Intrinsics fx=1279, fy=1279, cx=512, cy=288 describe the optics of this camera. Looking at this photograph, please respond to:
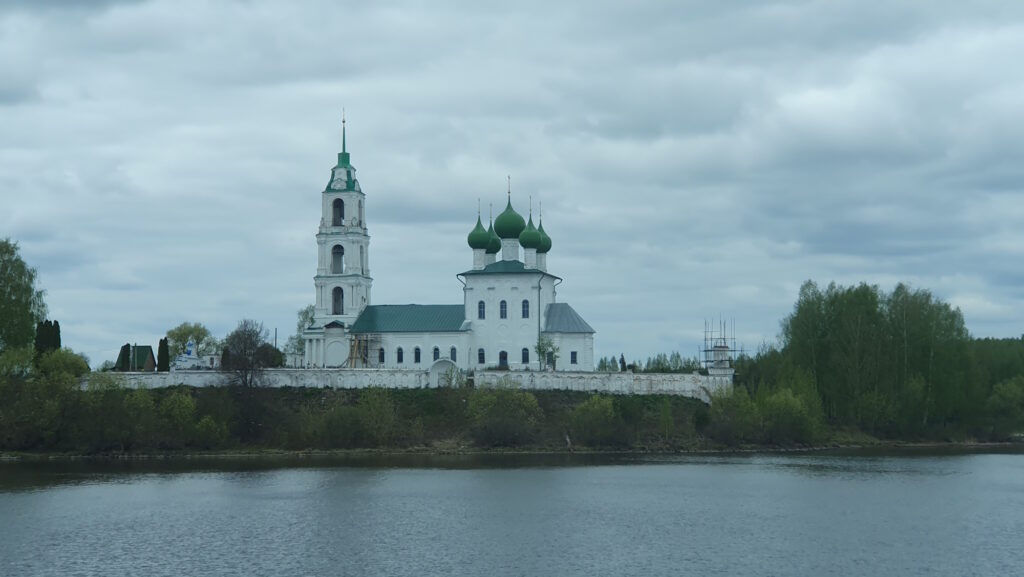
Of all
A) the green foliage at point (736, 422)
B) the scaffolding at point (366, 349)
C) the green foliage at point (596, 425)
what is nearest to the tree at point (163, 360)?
the scaffolding at point (366, 349)

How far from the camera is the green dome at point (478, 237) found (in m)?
80.5

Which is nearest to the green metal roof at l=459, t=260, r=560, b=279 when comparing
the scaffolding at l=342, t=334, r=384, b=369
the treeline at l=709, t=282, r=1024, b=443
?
the scaffolding at l=342, t=334, r=384, b=369

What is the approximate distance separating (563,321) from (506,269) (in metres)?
4.79

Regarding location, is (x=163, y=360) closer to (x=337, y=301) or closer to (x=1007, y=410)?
(x=337, y=301)

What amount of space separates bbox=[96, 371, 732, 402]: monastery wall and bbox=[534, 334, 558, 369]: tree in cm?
379

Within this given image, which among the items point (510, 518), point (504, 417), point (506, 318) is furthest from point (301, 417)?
point (510, 518)

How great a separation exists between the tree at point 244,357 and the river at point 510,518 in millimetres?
11167

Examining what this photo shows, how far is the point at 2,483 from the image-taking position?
50.0 meters

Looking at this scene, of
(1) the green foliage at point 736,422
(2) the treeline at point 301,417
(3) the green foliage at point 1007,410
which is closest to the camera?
(2) the treeline at point 301,417

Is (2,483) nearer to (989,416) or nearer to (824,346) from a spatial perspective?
(824,346)

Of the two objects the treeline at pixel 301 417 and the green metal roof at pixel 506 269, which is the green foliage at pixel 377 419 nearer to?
the treeline at pixel 301 417

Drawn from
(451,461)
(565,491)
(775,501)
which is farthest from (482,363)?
(775,501)

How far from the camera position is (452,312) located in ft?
265

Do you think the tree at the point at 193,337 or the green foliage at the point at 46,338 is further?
the tree at the point at 193,337
